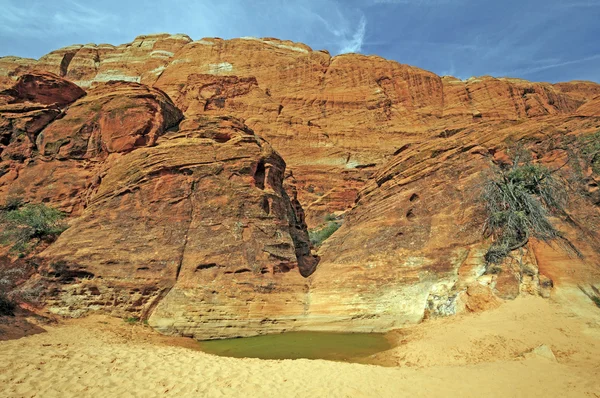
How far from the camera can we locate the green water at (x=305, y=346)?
37.5ft

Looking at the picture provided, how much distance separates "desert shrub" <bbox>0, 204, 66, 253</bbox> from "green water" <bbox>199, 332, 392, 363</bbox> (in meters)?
9.48

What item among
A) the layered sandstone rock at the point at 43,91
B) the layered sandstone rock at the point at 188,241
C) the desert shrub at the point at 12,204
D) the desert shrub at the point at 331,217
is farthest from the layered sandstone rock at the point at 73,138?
the desert shrub at the point at 331,217

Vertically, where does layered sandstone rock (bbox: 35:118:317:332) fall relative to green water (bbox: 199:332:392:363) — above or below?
above

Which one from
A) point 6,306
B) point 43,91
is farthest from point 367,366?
point 43,91

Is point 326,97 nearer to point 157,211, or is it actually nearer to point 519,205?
point 157,211

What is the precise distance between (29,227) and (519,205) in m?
21.1

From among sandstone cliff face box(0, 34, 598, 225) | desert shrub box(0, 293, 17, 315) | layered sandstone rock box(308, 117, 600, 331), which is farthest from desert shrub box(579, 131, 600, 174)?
sandstone cliff face box(0, 34, 598, 225)

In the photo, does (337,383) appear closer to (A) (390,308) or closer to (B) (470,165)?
(A) (390,308)

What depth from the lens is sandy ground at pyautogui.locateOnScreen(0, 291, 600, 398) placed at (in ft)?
23.6

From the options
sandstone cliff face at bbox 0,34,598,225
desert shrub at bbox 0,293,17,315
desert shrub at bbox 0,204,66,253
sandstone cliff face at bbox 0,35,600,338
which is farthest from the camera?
sandstone cliff face at bbox 0,34,598,225

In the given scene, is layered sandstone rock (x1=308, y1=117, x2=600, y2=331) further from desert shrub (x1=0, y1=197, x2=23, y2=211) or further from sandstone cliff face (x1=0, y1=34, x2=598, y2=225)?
sandstone cliff face (x1=0, y1=34, x2=598, y2=225)

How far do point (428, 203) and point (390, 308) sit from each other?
538cm

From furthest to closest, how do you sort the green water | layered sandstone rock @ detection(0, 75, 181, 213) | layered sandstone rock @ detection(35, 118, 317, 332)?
layered sandstone rock @ detection(0, 75, 181, 213) → layered sandstone rock @ detection(35, 118, 317, 332) → the green water

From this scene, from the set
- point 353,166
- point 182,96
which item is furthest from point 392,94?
point 182,96
